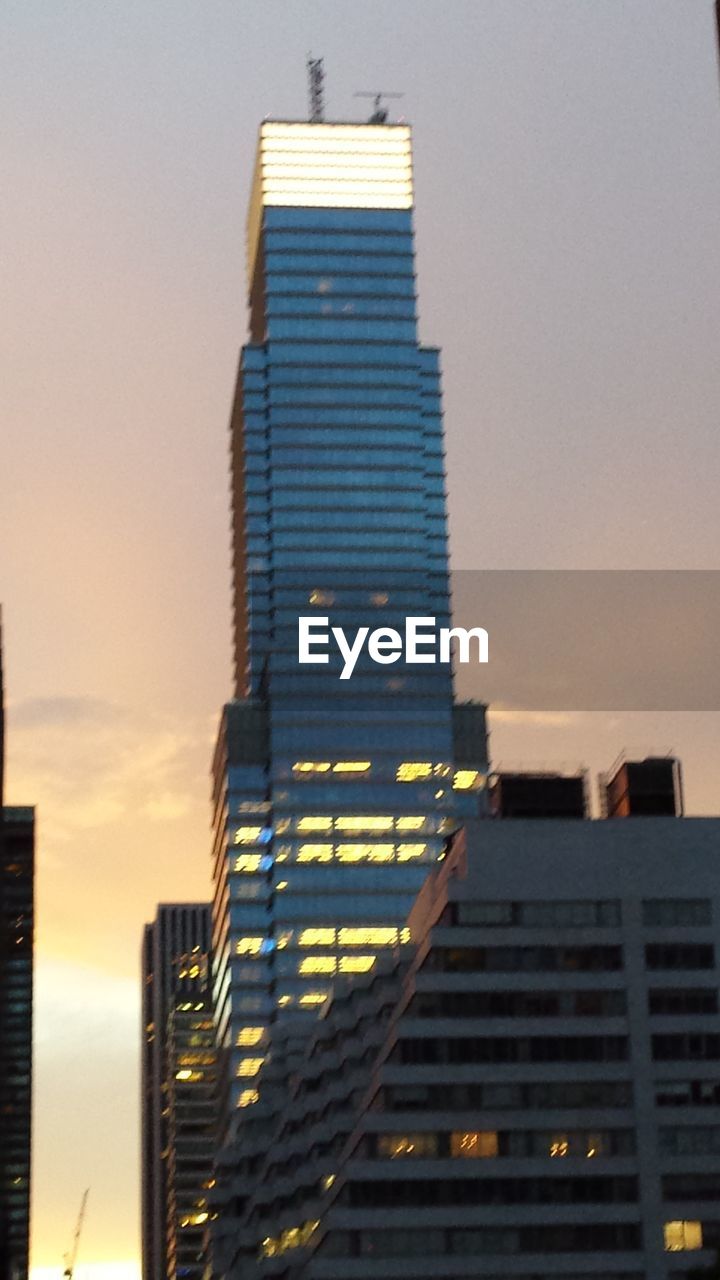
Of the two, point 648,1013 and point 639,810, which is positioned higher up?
point 639,810

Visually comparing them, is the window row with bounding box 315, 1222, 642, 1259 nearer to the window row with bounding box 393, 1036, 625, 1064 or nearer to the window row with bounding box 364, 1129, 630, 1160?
the window row with bounding box 364, 1129, 630, 1160

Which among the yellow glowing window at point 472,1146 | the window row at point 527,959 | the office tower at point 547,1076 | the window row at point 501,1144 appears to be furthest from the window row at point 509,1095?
the window row at point 527,959

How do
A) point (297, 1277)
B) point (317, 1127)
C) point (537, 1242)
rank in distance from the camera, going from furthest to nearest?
point (317, 1127) < point (297, 1277) < point (537, 1242)

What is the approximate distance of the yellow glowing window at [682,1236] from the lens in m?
164

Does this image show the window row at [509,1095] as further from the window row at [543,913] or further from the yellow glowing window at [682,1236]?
the window row at [543,913]

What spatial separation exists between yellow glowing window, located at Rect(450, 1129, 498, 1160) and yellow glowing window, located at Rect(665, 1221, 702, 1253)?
47.2 ft

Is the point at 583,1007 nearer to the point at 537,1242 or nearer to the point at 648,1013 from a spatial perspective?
the point at 648,1013

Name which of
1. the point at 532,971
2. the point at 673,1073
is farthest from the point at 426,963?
the point at 673,1073

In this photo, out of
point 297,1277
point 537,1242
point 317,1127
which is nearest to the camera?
point 537,1242

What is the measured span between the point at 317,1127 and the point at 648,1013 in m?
34.5

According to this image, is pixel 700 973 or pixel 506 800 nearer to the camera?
pixel 700 973

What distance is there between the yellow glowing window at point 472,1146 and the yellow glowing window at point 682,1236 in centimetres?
1439

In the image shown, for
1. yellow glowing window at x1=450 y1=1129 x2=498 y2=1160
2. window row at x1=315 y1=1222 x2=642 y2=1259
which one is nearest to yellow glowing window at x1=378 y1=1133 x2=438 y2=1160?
yellow glowing window at x1=450 y1=1129 x2=498 y2=1160

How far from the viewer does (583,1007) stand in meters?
172
